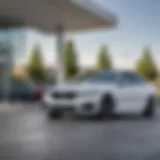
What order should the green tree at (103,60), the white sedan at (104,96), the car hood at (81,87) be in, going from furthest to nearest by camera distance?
the car hood at (81,87) < the white sedan at (104,96) < the green tree at (103,60)

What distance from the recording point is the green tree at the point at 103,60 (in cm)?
232

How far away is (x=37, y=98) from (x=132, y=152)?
0.45 m

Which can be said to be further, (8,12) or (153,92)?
(8,12)

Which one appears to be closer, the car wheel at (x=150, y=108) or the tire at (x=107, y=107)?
the car wheel at (x=150, y=108)

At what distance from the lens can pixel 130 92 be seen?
2451 mm

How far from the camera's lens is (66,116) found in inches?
110

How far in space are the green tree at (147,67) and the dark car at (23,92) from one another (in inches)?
17.2

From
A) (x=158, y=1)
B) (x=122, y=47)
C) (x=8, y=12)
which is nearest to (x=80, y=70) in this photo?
(x=122, y=47)

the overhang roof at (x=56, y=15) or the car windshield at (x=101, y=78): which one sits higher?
the overhang roof at (x=56, y=15)

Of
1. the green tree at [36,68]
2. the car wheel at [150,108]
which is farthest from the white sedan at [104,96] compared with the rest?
the green tree at [36,68]

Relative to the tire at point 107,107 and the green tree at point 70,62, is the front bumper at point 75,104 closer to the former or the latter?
the tire at point 107,107

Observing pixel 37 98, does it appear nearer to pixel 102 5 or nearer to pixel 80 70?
pixel 80 70

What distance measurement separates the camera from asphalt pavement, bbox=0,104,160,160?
2.53 metres

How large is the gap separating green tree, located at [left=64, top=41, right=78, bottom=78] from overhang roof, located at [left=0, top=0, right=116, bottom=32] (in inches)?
5.5
